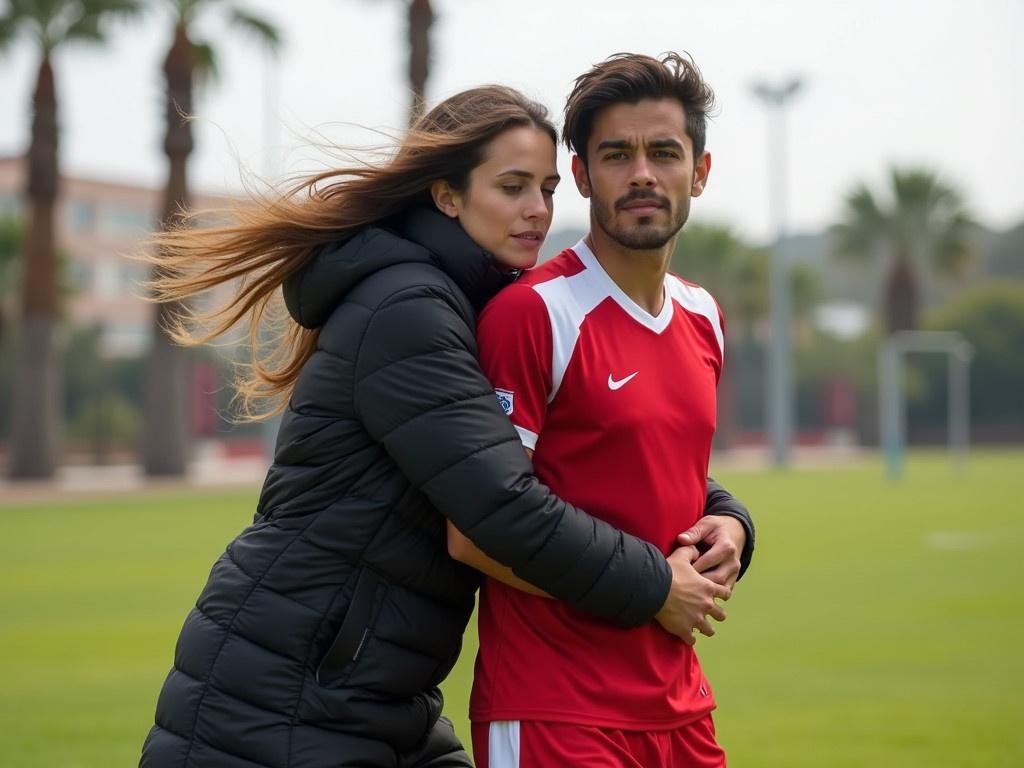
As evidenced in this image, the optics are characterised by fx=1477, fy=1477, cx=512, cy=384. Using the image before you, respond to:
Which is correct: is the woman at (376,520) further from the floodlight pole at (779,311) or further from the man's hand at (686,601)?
the floodlight pole at (779,311)

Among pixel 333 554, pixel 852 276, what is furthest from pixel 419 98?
pixel 852 276

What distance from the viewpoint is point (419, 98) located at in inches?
157

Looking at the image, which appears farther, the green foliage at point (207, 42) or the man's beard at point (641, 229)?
the green foliage at point (207, 42)

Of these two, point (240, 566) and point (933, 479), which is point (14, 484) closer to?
point (933, 479)

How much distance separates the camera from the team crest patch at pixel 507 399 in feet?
10.3

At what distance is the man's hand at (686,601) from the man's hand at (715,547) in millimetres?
57

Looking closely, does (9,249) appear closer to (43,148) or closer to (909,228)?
(43,148)

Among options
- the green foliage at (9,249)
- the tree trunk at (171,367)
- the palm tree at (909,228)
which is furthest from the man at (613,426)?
the palm tree at (909,228)

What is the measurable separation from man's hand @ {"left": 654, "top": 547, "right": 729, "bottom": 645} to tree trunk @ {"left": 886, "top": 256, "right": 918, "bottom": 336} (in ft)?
180

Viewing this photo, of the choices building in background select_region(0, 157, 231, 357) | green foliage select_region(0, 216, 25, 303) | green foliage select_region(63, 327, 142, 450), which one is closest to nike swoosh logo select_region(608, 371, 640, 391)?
green foliage select_region(0, 216, 25, 303)

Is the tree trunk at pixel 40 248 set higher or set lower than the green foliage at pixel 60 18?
lower

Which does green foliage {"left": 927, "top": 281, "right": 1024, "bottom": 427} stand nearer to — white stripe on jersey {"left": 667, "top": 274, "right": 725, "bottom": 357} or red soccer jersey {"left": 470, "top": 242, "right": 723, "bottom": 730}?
white stripe on jersey {"left": 667, "top": 274, "right": 725, "bottom": 357}

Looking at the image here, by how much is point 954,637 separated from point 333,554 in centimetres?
853

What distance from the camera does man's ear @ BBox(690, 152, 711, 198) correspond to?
3.51m
